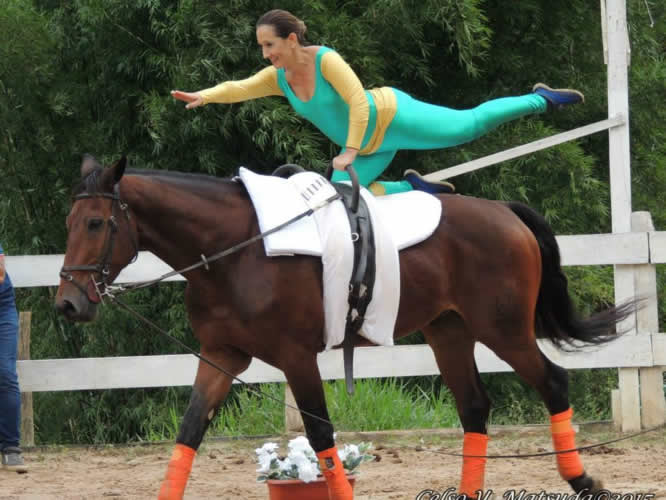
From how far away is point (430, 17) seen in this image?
8.65m

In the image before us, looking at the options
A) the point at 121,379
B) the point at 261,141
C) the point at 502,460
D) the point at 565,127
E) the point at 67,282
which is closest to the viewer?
the point at 67,282

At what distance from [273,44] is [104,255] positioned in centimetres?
128

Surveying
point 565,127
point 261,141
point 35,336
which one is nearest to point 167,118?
point 261,141

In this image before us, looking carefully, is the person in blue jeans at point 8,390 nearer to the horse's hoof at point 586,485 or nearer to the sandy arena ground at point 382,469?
the sandy arena ground at point 382,469

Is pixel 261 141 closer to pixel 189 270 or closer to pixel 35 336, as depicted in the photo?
pixel 35 336

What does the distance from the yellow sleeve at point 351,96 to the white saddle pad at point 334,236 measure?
255 mm

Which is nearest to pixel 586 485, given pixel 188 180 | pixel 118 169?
pixel 188 180

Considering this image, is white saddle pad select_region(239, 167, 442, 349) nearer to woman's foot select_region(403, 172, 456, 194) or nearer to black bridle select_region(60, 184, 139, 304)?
woman's foot select_region(403, 172, 456, 194)

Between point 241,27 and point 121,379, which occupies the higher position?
point 241,27

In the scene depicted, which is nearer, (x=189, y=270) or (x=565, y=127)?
(x=189, y=270)

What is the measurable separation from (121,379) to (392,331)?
3014mm

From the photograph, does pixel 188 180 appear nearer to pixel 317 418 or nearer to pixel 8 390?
pixel 317 418

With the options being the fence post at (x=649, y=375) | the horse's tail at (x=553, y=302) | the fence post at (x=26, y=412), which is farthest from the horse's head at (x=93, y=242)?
the fence post at (x=649, y=375)

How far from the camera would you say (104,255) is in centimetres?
422
